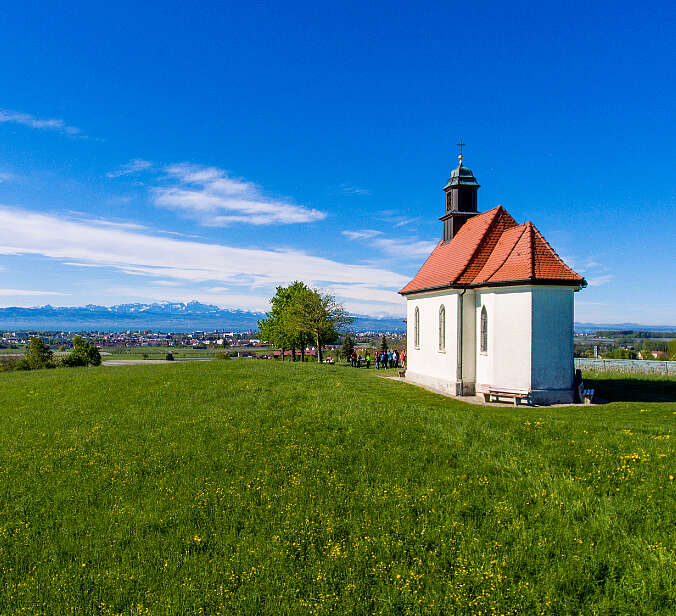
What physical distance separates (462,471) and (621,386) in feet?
65.9

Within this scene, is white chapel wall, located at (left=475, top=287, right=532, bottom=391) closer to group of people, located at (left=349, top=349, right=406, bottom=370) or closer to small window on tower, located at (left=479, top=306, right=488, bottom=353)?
small window on tower, located at (left=479, top=306, right=488, bottom=353)

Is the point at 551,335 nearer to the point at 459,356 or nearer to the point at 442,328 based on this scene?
the point at 459,356

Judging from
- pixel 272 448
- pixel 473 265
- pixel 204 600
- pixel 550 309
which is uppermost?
pixel 473 265

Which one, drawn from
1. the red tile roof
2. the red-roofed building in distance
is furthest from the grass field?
the red tile roof

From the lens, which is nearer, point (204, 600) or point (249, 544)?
point (204, 600)

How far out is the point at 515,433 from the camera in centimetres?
1219

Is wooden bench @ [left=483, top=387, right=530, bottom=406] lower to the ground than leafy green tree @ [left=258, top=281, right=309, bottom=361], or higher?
lower

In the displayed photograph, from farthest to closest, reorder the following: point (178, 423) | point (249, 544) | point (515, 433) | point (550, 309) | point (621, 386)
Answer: point (621, 386)
point (550, 309)
point (178, 423)
point (515, 433)
point (249, 544)

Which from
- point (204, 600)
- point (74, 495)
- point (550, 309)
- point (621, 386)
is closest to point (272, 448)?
point (74, 495)

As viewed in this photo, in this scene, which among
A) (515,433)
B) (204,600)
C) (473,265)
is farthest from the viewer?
(473,265)

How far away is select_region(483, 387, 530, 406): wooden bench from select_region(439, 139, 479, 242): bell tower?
35.6 feet

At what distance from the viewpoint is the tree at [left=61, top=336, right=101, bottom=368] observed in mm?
54812

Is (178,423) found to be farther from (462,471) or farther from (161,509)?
(462,471)

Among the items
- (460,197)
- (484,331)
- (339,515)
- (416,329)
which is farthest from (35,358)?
(339,515)
